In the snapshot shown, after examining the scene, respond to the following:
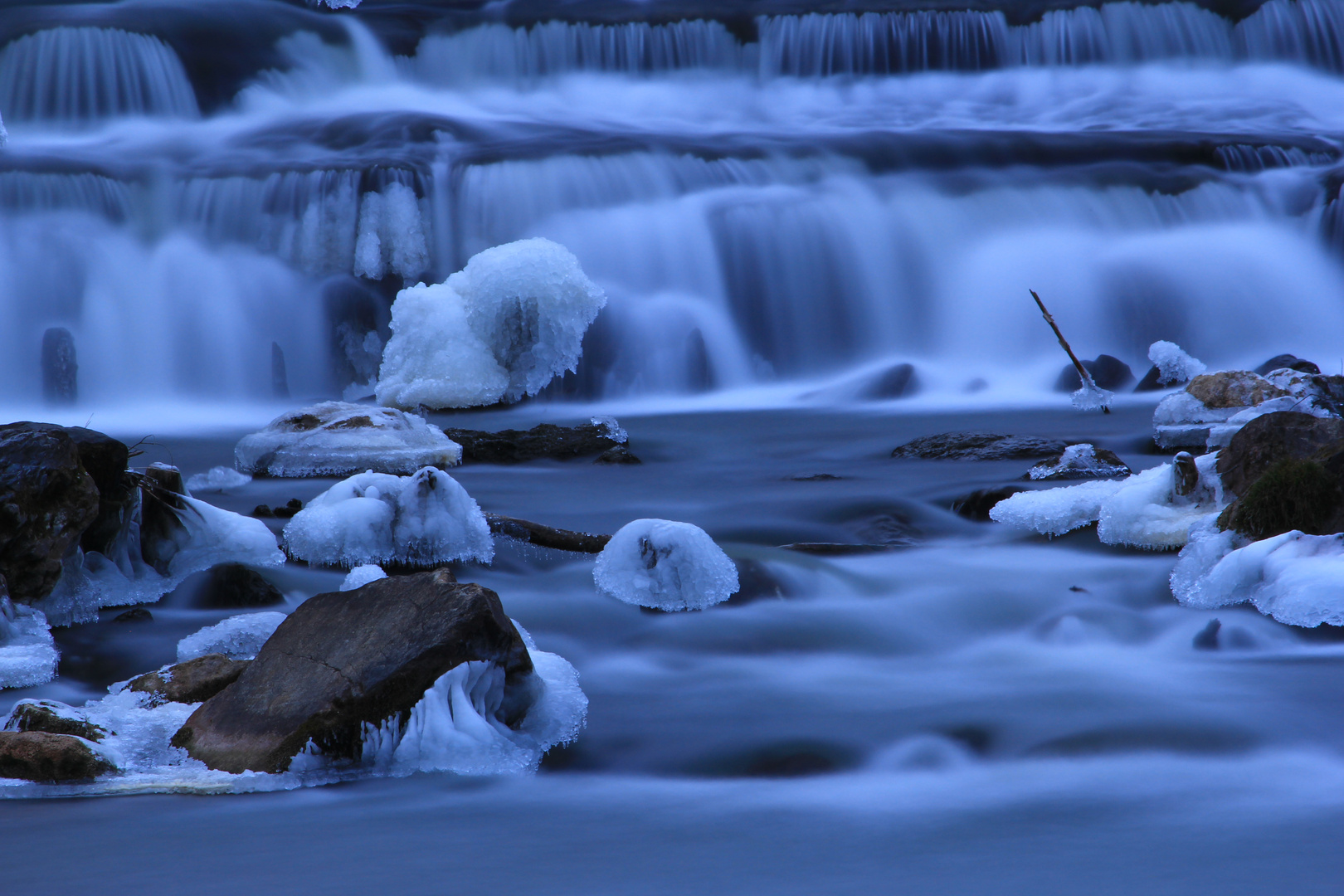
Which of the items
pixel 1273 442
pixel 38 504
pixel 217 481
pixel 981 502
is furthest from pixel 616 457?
pixel 38 504

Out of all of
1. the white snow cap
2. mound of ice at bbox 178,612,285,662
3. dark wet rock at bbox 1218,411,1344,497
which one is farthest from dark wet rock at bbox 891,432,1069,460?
mound of ice at bbox 178,612,285,662

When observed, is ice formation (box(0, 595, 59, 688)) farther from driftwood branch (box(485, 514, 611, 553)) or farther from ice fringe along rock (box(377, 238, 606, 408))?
ice fringe along rock (box(377, 238, 606, 408))

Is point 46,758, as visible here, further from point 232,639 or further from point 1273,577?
point 1273,577

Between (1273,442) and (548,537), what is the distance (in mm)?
2523

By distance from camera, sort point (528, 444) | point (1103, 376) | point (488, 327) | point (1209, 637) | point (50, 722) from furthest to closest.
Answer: point (1103, 376), point (488, 327), point (528, 444), point (1209, 637), point (50, 722)

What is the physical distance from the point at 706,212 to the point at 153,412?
4970mm

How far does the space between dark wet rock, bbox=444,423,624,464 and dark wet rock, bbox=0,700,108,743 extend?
433 cm

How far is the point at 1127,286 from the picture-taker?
11.3 m

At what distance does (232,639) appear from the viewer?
3.37 metres

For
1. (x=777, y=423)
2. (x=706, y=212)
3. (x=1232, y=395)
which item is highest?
(x=706, y=212)

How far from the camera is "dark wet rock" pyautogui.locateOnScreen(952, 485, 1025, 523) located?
5.28 meters

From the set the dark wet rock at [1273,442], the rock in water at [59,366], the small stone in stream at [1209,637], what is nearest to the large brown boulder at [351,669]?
the small stone in stream at [1209,637]

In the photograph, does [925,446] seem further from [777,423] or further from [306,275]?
[306,275]

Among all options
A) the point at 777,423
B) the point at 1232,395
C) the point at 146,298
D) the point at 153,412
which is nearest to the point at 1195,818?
the point at 1232,395
